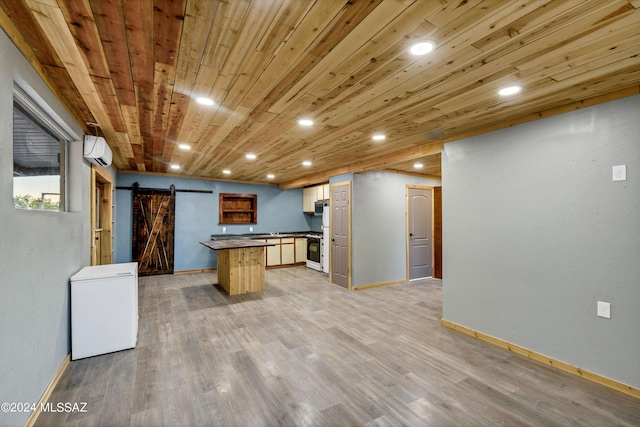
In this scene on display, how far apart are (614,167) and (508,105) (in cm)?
96

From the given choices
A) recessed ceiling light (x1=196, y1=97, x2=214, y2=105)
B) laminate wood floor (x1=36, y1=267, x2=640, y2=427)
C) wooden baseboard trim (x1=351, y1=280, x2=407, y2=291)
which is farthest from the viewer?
wooden baseboard trim (x1=351, y1=280, x2=407, y2=291)

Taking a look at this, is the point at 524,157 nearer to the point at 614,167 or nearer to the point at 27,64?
the point at 614,167

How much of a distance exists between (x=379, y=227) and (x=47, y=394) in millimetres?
4786

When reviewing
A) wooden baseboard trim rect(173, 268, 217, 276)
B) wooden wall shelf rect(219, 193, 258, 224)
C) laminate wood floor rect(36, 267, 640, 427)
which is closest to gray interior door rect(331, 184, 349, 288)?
laminate wood floor rect(36, 267, 640, 427)

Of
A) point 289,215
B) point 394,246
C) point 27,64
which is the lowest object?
point 394,246

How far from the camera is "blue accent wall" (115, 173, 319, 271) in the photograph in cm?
608

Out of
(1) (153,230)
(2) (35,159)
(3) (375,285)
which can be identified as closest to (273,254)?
(1) (153,230)

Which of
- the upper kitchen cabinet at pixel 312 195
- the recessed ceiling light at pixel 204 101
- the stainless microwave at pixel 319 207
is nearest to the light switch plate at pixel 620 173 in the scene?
the recessed ceiling light at pixel 204 101

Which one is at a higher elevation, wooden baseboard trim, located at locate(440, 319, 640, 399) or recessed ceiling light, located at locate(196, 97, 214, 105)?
recessed ceiling light, located at locate(196, 97, 214, 105)

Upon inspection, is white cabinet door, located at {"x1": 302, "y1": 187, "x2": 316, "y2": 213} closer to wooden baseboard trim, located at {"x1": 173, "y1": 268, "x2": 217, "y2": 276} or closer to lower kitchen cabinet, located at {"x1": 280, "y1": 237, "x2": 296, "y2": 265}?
lower kitchen cabinet, located at {"x1": 280, "y1": 237, "x2": 296, "y2": 265}

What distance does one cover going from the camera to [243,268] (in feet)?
16.2

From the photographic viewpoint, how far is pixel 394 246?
5.62 m

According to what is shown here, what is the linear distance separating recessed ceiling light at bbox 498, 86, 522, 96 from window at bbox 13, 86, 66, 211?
10.9 ft

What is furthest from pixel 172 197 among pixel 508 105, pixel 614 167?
pixel 614 167
